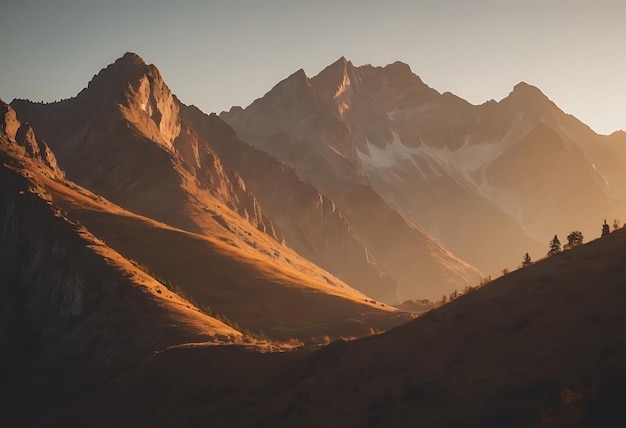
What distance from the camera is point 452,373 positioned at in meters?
25.8

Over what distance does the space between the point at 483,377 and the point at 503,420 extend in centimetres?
272

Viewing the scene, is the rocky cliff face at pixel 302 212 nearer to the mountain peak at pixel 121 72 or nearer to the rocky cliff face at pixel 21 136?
the mountain peak at pixel 121 72

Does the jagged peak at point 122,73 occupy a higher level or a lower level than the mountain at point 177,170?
higher

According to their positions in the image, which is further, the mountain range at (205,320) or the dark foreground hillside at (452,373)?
the mountain range at (205,320)

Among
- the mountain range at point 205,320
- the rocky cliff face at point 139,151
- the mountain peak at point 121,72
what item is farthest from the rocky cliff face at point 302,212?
the mountain range at point 205,320

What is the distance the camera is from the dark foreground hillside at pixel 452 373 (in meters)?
22.6

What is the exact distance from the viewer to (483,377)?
2475cm

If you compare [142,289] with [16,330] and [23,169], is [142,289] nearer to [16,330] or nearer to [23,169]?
[16,330]

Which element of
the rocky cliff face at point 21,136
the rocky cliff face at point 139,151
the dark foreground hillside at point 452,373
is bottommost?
the dark foreground hillside at point 452,373

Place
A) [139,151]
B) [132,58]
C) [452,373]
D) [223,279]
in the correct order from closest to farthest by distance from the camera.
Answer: [452,373], [223,279], [139,151], [132,58]

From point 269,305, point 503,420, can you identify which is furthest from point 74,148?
point 503,420

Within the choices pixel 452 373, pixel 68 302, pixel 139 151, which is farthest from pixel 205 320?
pixel 139 151

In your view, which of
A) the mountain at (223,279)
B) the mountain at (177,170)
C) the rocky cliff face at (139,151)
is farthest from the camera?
the mountain at (177,170)

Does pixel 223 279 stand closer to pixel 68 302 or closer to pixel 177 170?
pixel 68 302
